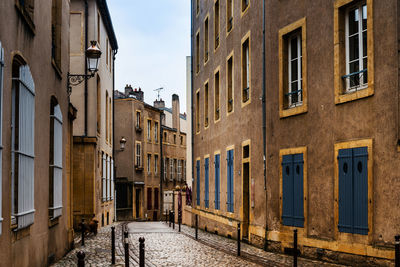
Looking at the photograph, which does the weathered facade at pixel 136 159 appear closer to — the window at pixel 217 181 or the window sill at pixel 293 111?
the window at pixel 217 181

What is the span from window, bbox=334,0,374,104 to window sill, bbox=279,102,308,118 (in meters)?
1.30

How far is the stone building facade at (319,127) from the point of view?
10633mm

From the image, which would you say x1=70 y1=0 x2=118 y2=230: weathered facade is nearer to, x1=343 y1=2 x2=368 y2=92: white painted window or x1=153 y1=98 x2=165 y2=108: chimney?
x1=343 y1=2 x2=368 y2=92: white painted window

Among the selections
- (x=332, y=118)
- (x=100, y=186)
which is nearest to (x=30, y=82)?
(x=332, y=118)

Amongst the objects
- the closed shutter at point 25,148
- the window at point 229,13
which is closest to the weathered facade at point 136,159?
the window at point 229,13

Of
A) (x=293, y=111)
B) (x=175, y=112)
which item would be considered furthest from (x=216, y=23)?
(x=175, y=112)

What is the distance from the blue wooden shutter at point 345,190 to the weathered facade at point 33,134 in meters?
5.51

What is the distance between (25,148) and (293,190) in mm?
6828

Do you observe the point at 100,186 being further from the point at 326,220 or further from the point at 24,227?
the point at 24,227

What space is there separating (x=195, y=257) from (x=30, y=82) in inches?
228

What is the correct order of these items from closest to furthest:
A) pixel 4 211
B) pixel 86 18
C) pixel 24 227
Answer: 1. pixel 4 211
2. pixel 24 227
3. pixel 86 18

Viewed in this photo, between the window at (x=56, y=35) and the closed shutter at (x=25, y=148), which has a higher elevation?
the window at (x=56, y=35)

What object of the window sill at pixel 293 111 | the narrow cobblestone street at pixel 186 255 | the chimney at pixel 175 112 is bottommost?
the narrow cobblestone street at pixel 186 255

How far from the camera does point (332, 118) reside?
12.2 metres
